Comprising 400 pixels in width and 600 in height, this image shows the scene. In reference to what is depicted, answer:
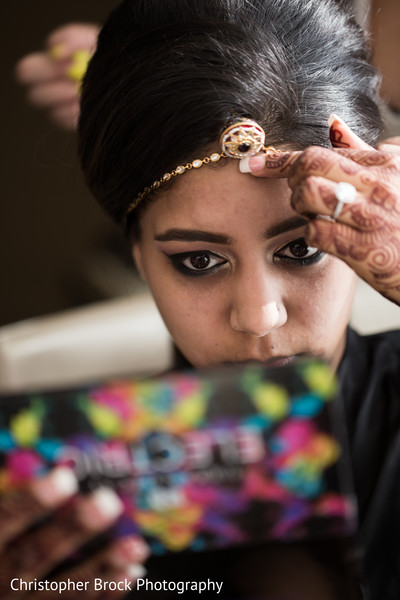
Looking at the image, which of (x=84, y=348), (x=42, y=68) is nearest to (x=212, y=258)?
(x=84, y=348)

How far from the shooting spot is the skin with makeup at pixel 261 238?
619 mm

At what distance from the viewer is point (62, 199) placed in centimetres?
204

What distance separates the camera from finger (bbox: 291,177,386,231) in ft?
1.97

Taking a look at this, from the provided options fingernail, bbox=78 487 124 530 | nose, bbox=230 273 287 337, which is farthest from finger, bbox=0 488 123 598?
nose, bbox=230 273 287 337

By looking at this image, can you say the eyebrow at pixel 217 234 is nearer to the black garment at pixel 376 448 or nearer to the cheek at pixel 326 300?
the cheek at pixel 326 300

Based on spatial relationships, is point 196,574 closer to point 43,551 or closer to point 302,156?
point 43,551

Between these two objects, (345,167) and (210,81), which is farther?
(210,81)

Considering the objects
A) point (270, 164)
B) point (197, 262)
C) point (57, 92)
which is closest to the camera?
point (270, 164)

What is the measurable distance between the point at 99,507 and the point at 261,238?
0.33 metres

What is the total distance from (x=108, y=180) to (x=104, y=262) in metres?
1.13

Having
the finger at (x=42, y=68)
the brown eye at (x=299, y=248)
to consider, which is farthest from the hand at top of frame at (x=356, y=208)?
the finger at (x=42, y=68)

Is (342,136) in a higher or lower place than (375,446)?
higher

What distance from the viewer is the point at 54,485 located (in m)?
0.56

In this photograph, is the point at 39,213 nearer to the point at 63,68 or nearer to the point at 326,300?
the point at 63,68
